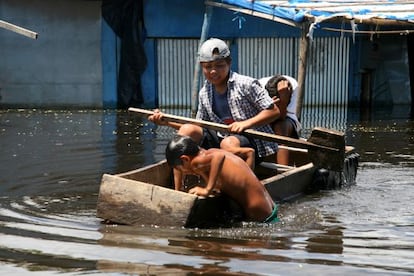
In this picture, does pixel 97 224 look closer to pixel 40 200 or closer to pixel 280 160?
pixel 40 200

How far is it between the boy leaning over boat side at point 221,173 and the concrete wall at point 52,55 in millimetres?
12656

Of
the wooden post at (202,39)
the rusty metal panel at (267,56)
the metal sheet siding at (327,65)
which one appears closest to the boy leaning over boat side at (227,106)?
the wooden post at (202,39)

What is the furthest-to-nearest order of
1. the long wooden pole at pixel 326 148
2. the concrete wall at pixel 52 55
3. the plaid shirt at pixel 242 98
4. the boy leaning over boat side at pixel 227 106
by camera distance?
the concrete wall at pixel 52 55 → the long wooden pole at pixel 326 148 → the plaid shirt at pixel 242 98 → the boy leaning over boat side at pixel 227 106

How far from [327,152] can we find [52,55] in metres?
11.6

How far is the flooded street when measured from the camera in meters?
5.44

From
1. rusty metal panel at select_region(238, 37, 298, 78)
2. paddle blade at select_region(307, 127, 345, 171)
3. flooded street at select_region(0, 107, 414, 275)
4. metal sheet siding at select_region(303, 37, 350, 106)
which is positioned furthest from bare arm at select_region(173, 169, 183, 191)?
metal sheet siding at select_region(303, 37, 350, 106)

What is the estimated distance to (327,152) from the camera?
8.41 m

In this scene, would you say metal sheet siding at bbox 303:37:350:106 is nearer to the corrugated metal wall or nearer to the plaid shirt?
the corrugated metal wall

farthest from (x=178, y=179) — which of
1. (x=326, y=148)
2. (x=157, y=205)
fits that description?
(x=326, y=148)

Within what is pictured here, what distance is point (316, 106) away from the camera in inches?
741

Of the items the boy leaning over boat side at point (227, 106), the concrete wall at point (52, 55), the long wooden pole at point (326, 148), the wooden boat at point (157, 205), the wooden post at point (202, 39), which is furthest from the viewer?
the concrete wall at point (52, 55)

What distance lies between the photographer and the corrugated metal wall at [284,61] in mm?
18641

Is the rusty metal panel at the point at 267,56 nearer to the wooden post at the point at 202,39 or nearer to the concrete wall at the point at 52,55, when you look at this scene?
the wooden post at the point at 202,39

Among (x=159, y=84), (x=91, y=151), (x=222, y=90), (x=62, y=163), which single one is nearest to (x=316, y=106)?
(x=159, y=84)
